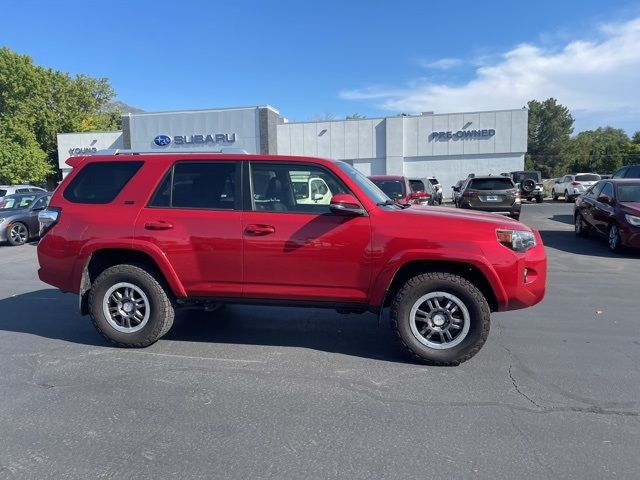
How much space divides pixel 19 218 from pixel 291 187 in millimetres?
12204

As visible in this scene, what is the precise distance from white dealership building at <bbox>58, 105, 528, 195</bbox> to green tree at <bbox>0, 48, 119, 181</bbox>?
42.5 ft

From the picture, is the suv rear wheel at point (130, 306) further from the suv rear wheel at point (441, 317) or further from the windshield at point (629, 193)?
the windshield at point (629, 193)

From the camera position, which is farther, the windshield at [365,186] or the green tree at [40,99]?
the green tree at [40,99]

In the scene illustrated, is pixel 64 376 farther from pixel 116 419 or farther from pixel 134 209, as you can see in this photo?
pixel 134 209

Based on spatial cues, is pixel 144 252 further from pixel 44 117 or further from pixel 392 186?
pixel 44 117

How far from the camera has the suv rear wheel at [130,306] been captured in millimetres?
4832

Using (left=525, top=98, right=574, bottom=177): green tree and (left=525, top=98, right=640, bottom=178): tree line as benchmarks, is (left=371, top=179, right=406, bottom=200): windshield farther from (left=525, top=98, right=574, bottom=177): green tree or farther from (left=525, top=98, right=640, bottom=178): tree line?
(left=525, top=98, right=574, bottom=177): green tree

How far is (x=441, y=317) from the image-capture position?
4449mm

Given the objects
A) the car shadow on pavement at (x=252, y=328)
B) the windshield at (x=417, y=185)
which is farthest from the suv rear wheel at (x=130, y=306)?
the windshield at (x=417, y=185)

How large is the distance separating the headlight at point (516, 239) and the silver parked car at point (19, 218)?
1267 centimetres

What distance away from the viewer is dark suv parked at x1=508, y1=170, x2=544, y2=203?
2683 cm

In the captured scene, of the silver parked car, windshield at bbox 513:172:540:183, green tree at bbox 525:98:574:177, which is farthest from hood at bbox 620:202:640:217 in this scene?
green tree at bbox 525:98:574:177

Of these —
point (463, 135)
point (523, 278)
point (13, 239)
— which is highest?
point (463, 135)

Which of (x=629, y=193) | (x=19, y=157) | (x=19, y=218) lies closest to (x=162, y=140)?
(x=19, y=157)
